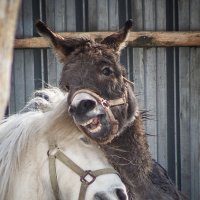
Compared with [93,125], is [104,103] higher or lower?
higher

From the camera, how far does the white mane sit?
3132mm

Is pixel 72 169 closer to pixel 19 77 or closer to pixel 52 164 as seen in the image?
pixel 52 164

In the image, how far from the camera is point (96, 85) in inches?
142

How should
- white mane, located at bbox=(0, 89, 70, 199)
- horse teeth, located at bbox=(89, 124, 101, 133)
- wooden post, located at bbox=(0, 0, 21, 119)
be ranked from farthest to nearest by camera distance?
horse teeth, located at bbox=(89, 124, 101, 133)
white mane, located at bbox=(0, 89, 70, 199)
wooden post, located at bbox=(0, 0, 21, 119)

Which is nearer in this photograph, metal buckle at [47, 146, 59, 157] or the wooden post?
the wooden post

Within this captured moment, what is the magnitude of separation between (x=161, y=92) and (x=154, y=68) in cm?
29

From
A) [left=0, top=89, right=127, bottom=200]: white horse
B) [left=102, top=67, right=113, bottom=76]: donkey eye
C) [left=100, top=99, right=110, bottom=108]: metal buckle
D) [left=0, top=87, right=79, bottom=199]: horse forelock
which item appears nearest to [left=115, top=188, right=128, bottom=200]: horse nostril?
[left=0, top=89, right=127, bottom=200]: white horse

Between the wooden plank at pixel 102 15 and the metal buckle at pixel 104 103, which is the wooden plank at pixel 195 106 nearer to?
the wooden plank at pixel 102 15

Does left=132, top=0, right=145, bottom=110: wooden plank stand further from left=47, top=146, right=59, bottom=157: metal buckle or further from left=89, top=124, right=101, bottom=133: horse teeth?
left=47, top=146, right=59, bottom=157: metal buckle

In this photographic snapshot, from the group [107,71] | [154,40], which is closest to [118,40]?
[107,71]

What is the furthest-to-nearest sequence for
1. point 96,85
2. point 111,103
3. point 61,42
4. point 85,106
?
1. point 61,42
2. point 111,103
3. point 96,85
4. point 85,106

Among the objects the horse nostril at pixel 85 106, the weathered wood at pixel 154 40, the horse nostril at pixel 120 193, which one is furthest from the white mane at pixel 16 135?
the weathered wood at pixel 154 40

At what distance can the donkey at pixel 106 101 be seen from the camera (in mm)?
3408

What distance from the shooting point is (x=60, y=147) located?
3.20 m
